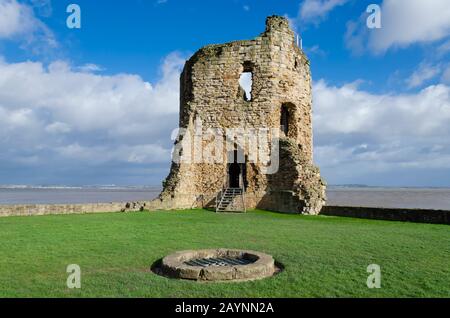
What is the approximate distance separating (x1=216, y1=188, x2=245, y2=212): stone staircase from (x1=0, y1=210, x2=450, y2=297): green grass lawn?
202 inches

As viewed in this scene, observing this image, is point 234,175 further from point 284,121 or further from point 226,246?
point 226,246

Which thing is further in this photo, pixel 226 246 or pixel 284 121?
pixel 284 121

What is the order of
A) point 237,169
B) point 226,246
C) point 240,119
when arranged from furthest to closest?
1. point 237,169
2. point 240,119
3. point 226,246

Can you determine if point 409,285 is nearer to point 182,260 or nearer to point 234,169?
point 182,260

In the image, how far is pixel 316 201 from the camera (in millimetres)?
15508

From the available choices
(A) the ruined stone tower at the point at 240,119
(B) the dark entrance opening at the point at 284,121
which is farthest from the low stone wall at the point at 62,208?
(B) the dark entrance opening at the point at 284,121

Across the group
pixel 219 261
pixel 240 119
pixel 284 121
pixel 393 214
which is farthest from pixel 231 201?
pixel 219 261

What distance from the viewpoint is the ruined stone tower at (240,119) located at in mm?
17391

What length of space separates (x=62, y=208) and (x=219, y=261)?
33.6 ft

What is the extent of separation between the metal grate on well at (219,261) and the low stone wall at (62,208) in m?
9.79

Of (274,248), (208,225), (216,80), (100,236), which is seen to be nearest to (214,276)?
(274,248)

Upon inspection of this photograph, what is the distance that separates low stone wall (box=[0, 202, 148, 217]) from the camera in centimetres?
1359

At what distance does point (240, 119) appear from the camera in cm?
1783
